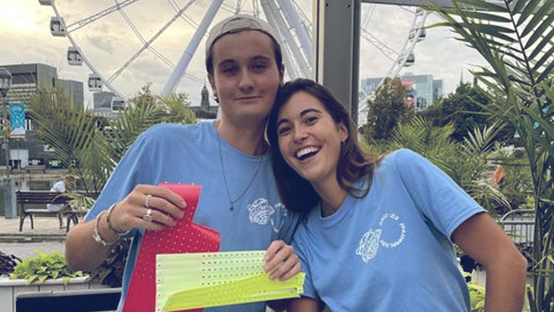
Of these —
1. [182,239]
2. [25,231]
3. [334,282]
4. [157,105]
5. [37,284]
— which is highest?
[157,105]

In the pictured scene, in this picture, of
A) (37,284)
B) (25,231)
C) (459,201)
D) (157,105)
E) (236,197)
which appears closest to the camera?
(459,201)

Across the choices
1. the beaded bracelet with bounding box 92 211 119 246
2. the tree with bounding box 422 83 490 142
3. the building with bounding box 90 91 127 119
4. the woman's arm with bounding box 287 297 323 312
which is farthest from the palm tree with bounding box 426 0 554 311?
the building with bounding box 90 91 127 119

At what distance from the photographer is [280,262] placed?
3.60ft

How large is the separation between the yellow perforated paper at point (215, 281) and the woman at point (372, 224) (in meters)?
0.10

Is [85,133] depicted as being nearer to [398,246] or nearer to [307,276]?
[307,276]

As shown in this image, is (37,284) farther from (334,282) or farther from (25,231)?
(25,231)

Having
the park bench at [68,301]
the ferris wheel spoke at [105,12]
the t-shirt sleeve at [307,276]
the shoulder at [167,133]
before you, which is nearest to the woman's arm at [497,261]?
the t-shirt sleeve at [307,276]

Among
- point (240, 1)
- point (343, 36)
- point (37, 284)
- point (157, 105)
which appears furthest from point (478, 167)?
point (240, 1)

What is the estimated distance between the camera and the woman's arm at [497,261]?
101 cm

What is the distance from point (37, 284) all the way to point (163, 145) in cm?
227

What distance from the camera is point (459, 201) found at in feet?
3.32

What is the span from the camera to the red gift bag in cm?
103

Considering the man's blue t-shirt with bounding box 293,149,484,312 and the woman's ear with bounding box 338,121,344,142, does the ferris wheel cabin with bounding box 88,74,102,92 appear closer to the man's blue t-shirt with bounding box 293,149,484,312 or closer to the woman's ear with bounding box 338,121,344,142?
the woman's ear with bounding box 338,121,344,142

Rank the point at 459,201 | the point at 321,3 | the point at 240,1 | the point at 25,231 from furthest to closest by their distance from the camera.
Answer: the point at 240,1 < the point at 25,231 < the point at 321,3 < the point at 459,201
